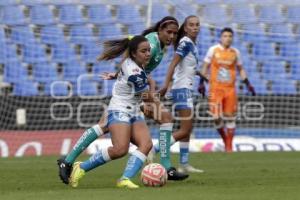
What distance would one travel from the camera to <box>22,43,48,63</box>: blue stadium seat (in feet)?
68.5

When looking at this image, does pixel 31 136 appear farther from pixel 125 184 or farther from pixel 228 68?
pixel 125 184

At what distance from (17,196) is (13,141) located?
9.90 metres

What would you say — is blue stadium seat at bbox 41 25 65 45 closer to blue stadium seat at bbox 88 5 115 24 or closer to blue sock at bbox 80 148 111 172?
blue stadium seat at bbox 88 5 115 24

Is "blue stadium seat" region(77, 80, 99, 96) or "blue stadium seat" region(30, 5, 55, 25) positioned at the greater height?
"blue stadium seat" region(30, 5, 55, 25)

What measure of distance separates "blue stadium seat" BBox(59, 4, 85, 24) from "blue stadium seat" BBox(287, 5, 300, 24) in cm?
549

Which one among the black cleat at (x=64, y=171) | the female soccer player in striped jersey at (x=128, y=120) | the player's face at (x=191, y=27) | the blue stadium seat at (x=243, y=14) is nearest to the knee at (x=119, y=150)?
the female soccer player in striped jersey at (x=128, y=120)

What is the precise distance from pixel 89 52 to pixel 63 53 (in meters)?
0.70

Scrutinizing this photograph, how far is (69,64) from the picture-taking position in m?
21.1

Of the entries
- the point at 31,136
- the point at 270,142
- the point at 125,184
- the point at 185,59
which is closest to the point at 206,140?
the point at 270,142

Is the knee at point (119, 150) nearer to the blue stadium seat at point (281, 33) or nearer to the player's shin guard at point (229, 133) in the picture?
the player's shin guard at point (229, 133)

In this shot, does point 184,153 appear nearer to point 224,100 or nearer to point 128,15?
point 224,100

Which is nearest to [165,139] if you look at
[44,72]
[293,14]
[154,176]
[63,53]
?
[154,176]

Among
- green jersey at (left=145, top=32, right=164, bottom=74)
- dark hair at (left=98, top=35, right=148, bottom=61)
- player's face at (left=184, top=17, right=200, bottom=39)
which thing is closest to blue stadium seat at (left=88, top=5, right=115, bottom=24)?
player's face at (left=184, top=17, right=200, bottom=39)

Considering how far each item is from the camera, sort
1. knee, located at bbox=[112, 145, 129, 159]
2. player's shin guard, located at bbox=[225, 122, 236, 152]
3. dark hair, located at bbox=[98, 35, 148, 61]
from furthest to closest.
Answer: player's shin guard, located at bbox=[225, 122, 236, 152] < dark hair, located at bbox=[98, 35, 148, 61] < knee, located at bbox=[112, 145, 129, 159]
